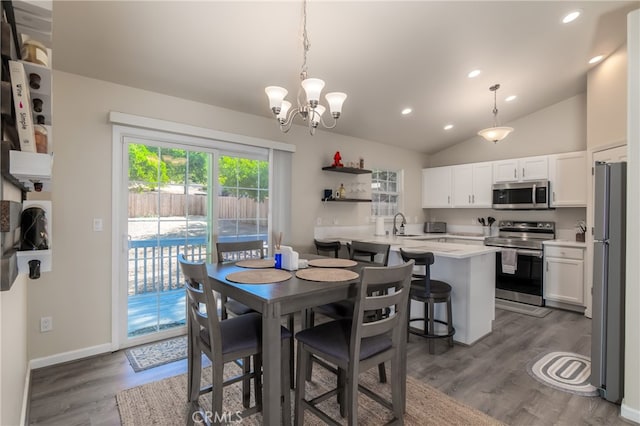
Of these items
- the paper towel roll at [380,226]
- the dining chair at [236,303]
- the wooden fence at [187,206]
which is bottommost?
the dining chair at [236,303]

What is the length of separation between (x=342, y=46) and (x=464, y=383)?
2.93 metres

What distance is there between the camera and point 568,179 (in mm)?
4402

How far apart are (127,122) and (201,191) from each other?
0.95 metres

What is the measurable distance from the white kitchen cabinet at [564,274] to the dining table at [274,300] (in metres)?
3.55

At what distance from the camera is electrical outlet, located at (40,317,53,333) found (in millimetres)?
2584

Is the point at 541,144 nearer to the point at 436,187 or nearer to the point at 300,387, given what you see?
the point at 436,187

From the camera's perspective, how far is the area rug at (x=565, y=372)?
2389 mm

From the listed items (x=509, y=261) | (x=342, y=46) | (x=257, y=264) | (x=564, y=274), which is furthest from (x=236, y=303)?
(x=564, y=274)

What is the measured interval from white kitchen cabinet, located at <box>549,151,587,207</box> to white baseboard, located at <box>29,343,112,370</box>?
5.63 metres

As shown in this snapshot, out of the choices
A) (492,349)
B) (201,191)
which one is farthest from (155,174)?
(492,349)

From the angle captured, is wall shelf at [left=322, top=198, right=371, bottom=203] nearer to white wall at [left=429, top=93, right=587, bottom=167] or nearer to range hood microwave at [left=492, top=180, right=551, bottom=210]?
range hood microwave at [left=492, top=180, right=551, bottom=210]

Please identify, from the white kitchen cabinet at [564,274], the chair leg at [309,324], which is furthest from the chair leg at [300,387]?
the white kitchen cabinet at [564,274]

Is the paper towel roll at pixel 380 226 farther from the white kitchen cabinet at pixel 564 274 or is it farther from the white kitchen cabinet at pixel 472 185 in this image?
the white kitchen cabinet at pixel 564 274

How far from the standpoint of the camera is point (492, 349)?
3.04 meters
